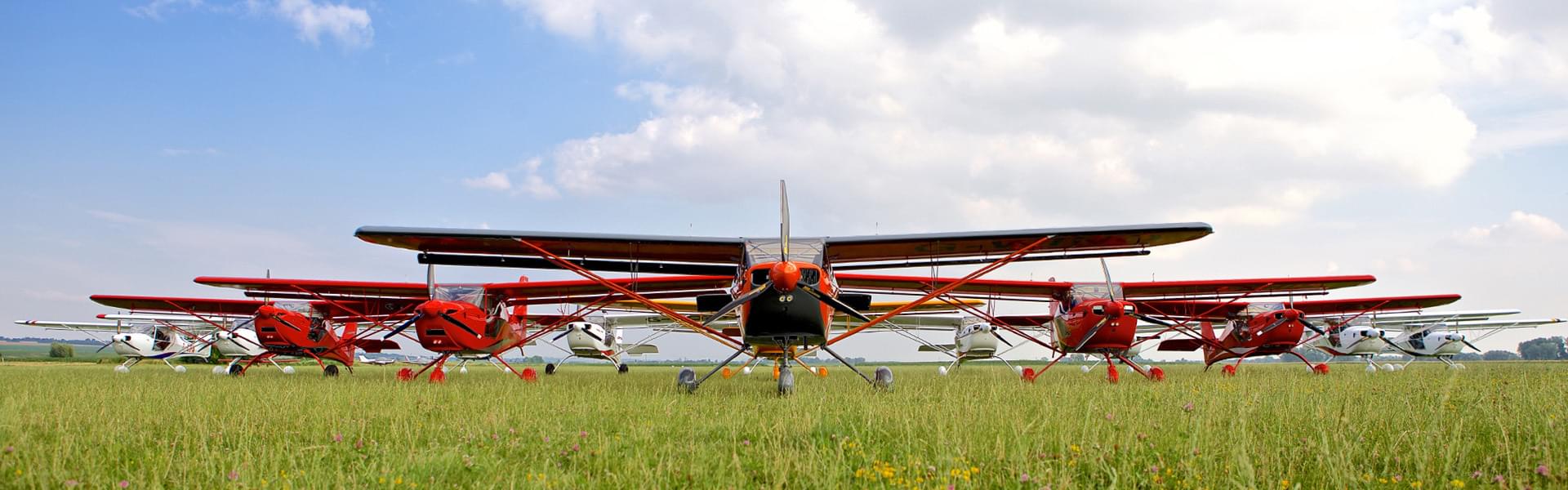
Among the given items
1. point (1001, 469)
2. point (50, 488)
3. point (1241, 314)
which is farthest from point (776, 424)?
point (1241, 314)

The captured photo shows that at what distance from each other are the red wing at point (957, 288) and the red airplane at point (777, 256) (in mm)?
2243

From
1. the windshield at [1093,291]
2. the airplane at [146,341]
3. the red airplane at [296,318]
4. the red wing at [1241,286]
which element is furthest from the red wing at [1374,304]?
the airplane at [146,341]

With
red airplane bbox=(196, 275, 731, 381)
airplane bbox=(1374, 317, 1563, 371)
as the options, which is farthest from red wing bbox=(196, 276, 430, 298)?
airplane bbox=(1374, 317, 1563, 371)

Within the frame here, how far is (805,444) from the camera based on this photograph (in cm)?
413

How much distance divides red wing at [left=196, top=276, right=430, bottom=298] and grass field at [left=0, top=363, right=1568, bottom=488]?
29.5 feet

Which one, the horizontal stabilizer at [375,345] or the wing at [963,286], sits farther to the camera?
the horizontal stabilizer at [375,345]

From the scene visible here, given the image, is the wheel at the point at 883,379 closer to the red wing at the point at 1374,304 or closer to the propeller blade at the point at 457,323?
the propeller blade at the point at 457,323

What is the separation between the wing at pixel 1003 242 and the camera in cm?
1018

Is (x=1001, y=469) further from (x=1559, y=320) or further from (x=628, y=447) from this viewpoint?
(x=1559, y=320)

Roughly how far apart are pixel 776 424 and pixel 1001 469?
1.87 metres

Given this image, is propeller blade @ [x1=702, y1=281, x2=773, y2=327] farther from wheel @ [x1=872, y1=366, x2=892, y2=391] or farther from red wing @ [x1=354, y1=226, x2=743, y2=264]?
wheel @ [x1=872, y1=366, x2=892, y2=391]

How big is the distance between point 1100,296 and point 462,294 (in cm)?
1363

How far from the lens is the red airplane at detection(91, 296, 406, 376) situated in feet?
52.5

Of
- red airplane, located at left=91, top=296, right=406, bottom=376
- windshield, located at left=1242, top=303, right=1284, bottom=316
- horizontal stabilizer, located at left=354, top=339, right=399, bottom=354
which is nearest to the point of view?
red airplane, located at left=91, top=296, right=406, bottom=376
